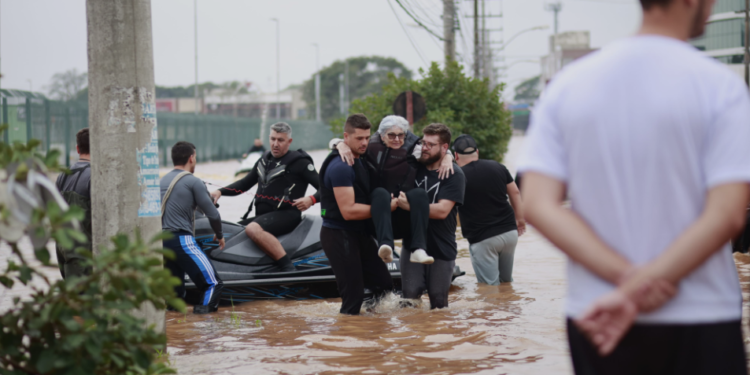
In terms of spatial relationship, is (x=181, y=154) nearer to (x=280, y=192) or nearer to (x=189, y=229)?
(x=189, y=229)

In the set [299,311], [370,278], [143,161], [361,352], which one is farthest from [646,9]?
[299,311]

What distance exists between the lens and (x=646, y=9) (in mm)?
1839

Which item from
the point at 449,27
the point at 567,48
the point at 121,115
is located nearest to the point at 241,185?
the point at 121,115

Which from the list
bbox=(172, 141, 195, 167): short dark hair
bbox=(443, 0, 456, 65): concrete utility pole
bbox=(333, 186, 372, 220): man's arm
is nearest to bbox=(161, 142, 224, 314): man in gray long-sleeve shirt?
bbox=(172, 141, 195, 167): short dark hair

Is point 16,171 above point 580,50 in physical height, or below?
below

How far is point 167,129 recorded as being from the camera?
140 feet

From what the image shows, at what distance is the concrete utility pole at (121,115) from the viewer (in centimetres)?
446

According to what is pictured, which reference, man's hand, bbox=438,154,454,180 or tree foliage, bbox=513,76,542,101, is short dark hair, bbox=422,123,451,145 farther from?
tree foliage, bbox=513,76,542,101

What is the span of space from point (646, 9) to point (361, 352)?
12.7 ft

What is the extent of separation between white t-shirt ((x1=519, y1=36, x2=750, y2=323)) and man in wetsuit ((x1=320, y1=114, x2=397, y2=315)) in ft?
14.2

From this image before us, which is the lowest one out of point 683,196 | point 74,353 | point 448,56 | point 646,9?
point 74,353

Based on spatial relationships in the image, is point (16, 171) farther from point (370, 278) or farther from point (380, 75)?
point (380, 75)

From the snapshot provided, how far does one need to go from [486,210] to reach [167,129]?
36884mm

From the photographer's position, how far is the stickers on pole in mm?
4633
